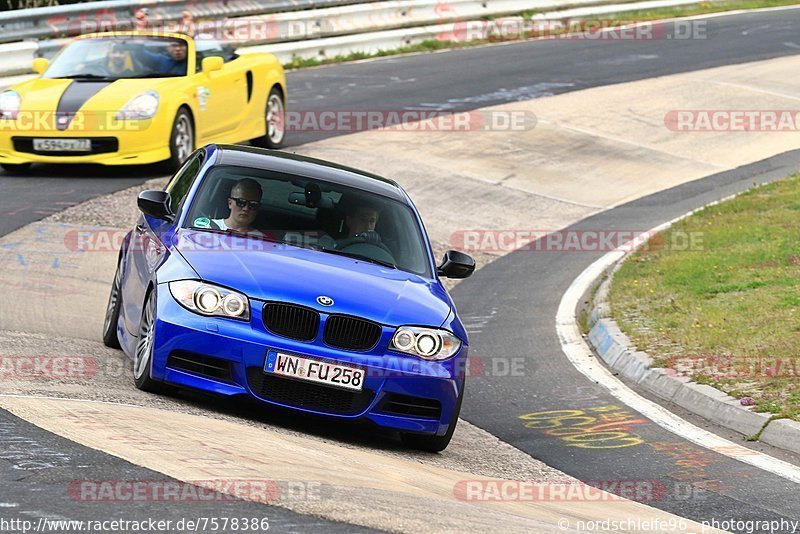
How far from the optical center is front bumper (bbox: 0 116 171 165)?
1519cm

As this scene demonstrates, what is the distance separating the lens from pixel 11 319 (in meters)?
9.62

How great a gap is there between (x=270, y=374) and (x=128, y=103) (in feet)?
28.8

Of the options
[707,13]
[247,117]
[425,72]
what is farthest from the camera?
[707,13]

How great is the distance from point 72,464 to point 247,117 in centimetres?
1211

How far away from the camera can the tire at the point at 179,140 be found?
15.7 meters

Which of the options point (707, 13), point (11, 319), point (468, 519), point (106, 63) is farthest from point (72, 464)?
point (707, 13)

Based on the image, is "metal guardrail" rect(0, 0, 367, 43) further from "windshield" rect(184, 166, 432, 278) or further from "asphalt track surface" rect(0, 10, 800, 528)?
"windshield" rect(184, 166, 432, 278)

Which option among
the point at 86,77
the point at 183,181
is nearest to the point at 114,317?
the point at 183,181

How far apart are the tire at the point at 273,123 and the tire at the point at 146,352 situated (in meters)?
10.4

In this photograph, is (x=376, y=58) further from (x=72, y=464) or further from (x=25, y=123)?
(x=72, y=464)

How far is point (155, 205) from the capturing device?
8.45 meters

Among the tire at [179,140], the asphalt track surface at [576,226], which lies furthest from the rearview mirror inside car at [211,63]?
the asphalt track surface at [576,226]

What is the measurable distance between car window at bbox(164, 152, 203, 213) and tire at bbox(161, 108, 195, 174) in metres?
6.22

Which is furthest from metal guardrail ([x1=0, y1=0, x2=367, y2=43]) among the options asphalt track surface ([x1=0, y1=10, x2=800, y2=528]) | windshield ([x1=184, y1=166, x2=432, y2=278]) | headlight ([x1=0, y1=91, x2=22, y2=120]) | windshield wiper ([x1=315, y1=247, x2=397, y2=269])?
windshield wiper ([x1=315, y1=247, x2=397, y2=269])
